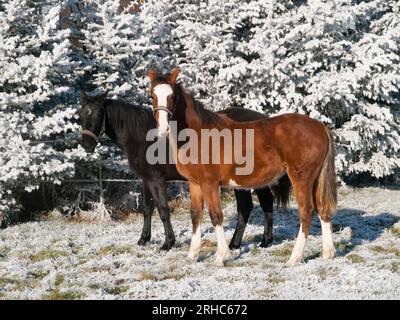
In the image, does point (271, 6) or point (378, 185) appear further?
point (378, 185)

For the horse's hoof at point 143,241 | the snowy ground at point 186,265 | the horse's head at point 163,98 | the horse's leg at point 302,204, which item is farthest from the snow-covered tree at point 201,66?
the horse's leg at point 302,204

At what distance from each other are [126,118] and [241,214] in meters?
2.33

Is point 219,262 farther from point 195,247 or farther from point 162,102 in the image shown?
point 162,102

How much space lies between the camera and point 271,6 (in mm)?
11664

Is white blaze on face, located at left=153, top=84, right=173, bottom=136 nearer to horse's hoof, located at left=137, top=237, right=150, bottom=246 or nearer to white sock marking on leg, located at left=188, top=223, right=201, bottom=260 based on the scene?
white sock marking on leg, located at left=188, top=223, right=201, bottom=260

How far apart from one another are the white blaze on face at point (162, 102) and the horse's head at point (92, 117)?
1836mm

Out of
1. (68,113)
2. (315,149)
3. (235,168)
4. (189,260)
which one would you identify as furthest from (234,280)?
(68,113)

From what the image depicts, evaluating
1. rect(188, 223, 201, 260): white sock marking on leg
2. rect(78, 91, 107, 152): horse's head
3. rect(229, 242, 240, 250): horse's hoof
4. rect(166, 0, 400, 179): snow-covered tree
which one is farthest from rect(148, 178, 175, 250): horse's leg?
rect(166, 0, 400, 179): snow-covered tree

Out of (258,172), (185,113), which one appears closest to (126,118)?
(185,113)

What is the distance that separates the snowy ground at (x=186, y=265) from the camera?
4.74 metres

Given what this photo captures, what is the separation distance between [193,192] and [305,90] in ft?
22.5

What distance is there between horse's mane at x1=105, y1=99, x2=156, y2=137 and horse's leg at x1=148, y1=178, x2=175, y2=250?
33.1 inches

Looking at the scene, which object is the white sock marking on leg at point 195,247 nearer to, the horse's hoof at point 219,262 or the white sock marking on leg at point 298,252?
the horse's hoof at point 219,262

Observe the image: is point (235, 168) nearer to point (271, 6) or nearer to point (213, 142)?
point (213, 142)
